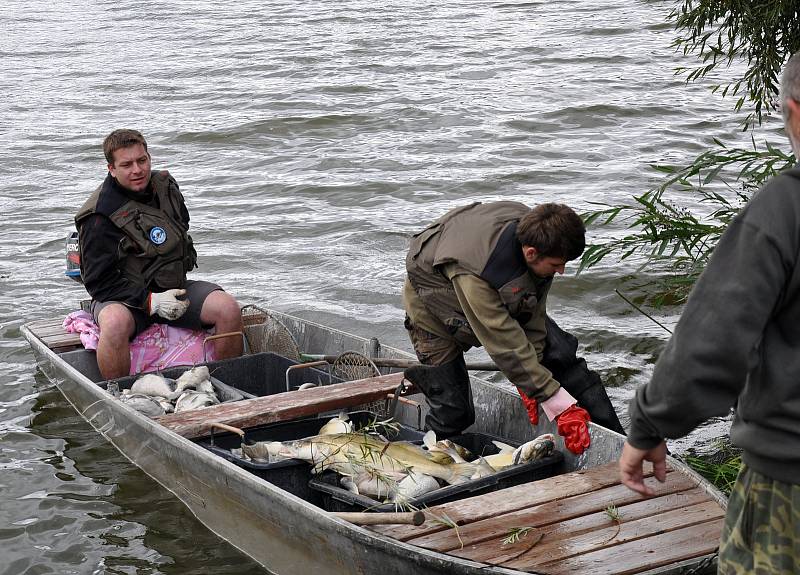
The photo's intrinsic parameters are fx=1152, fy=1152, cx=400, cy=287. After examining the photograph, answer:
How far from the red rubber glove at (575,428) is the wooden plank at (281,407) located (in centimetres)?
121

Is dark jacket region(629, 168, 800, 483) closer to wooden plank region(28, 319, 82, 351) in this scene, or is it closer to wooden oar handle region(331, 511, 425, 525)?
wooden oar handle region(331, 511, 425, 525)

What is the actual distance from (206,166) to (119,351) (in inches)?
359

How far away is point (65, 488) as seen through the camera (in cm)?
701

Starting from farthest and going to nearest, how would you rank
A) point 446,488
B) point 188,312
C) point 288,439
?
point 188,312 → point 288,439 → point 446,488

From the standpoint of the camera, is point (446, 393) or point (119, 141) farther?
point (119, 141)

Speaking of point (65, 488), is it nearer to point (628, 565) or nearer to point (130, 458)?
point (130, 458)

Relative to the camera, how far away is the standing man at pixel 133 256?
274 inches

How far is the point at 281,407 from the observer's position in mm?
6078

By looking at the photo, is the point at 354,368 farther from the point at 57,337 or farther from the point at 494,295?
the point at 57,337

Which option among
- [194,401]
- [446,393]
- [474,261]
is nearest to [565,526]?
[474,261]

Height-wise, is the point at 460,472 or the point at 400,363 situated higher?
the point at 400,363

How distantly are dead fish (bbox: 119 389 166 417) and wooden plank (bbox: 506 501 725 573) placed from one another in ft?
9.63

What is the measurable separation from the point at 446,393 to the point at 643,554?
6.01ft

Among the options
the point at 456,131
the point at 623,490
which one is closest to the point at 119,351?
the point at 623,490
